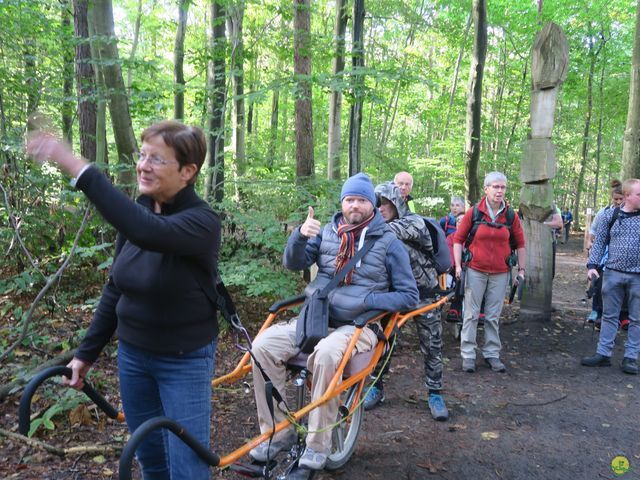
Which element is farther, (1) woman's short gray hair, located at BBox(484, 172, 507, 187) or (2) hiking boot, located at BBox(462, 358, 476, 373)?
(2) hiking boot, located at BBox(462, 358, 476, 373)

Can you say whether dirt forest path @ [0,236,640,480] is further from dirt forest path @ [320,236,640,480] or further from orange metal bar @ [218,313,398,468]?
orange metal bar @ [218,313,398,468]

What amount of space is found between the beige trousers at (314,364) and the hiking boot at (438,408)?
162 cm

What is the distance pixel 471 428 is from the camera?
4316 mm

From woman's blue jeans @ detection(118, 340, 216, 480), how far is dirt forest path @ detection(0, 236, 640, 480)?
1502 mm

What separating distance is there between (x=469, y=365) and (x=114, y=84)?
527 cm

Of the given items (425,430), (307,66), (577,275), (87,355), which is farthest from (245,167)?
(577,275)

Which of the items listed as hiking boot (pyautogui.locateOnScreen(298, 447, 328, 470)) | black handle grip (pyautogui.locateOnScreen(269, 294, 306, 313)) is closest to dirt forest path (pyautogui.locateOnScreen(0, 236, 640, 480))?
hiking boot (pyautogui.locateOnScreen(298, 447, 328, 470))

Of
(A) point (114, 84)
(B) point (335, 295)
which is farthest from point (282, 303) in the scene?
(A) point (114, 84)

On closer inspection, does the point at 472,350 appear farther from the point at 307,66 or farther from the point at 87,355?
the point at 307,66

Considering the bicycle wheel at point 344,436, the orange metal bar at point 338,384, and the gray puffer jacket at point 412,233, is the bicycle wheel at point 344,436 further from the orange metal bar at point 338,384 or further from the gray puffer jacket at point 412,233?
the gray puffer jacket at point 412,233

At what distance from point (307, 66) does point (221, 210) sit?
4.45 meters

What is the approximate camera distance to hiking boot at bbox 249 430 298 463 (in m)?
2.98

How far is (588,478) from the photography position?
353 centimetres

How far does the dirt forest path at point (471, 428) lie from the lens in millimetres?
3523
